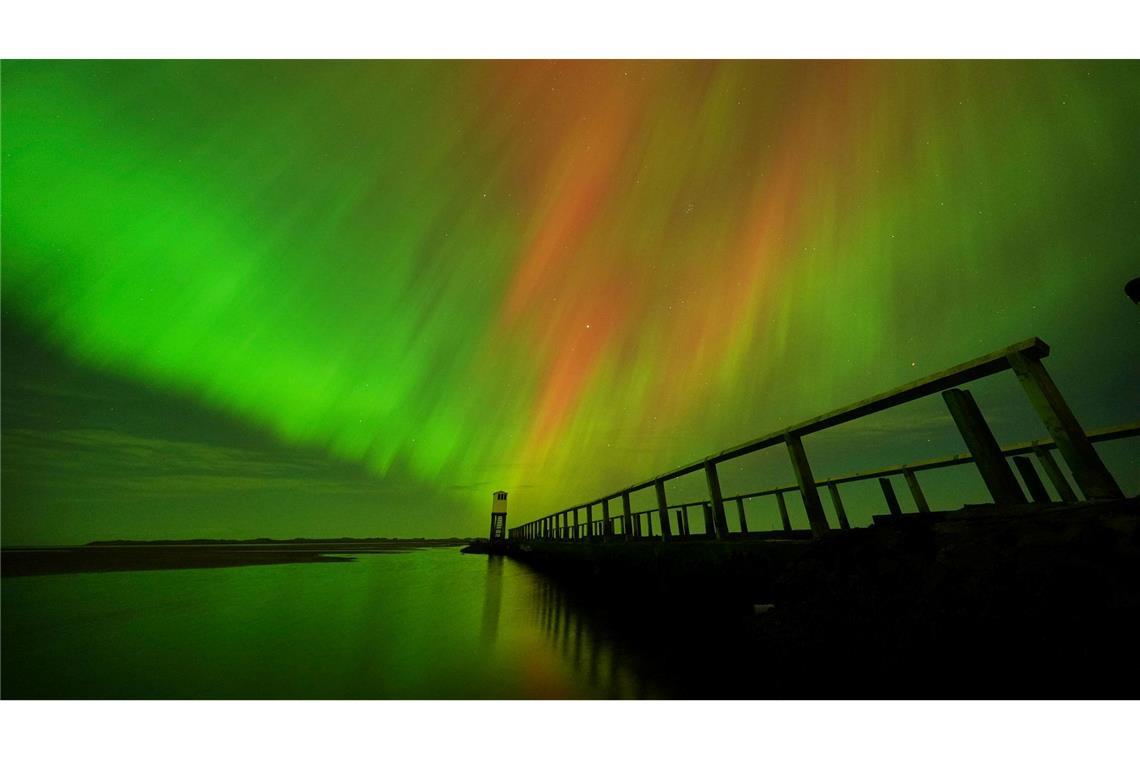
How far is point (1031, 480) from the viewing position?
5535 millimetres

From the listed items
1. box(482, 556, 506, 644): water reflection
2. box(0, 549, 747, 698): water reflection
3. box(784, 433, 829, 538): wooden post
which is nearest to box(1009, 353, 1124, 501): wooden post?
box(784, 433, 829, 538): wooden post

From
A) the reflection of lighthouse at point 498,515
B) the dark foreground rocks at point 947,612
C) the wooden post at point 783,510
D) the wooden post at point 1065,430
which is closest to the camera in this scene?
the dark foreground rocks at point 947,612

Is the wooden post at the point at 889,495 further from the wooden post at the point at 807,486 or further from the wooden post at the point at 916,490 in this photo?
the wooden post at the point at 807,486

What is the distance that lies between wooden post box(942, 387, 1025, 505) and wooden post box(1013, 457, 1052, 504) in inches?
164

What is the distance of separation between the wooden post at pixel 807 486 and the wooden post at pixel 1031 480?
3899mm

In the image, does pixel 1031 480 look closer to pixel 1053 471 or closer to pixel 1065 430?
pixel 1053 471

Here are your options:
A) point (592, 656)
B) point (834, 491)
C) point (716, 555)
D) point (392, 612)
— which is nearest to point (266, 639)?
point (392, 612)

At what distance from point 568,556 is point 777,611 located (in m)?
13.0

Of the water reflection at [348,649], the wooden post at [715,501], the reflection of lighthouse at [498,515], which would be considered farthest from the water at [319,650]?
the reflection of lighthouse at [498,515]

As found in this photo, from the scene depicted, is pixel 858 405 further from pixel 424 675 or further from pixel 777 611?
pixel 424 675

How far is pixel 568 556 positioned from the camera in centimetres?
1548

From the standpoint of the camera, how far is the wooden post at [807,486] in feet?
12.4

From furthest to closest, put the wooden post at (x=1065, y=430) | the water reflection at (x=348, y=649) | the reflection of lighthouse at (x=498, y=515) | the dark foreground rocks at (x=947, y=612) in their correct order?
the reflection of lighthouse at (x=498, y=515), the water reflection at (x=348, y=649), the wooden post at (x=1065, y=430), the dark foreground rocks at (x=947, y=612)

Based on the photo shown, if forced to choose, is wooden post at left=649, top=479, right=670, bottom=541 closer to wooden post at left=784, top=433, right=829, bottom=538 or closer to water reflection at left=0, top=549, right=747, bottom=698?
water reflection at left=0, top=549, right=747, bottom=698
